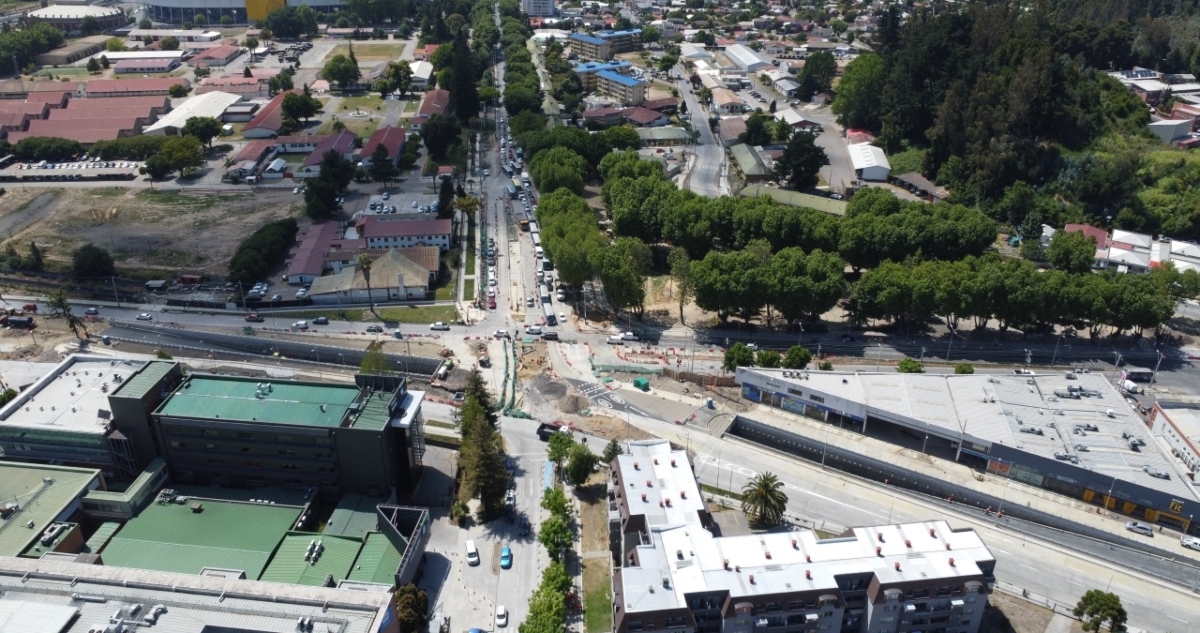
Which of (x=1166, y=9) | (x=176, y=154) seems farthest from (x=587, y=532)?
(x=1166, y=9)

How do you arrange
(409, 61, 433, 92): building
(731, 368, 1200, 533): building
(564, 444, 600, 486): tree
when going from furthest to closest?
(409, 61, 433, 92): building
(564, 444, 600, 486): tree
(731, 368, 1200, 533): building

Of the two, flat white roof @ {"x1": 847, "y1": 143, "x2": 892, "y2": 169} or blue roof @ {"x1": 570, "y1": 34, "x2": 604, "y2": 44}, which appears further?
blue roof @ {"x1": 570, "y1": 34, "x2": 604, "y2": 44}

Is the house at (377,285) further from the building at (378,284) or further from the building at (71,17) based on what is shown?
the building at (71,17)

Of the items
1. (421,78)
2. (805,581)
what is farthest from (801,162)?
(421,78)

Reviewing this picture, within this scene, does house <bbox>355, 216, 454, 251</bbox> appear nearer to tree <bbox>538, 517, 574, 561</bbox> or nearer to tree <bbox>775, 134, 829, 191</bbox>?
tree <bbox>775, 134, 829, 191</bbox>

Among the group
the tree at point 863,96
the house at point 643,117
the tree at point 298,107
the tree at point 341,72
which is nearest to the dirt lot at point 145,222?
the tree at point 298,107

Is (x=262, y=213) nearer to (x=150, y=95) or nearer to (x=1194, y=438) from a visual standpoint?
(x=150, y=95)

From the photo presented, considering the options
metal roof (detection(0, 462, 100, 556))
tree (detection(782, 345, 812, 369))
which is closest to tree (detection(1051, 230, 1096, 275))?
tree (detection(782, 345, 812, 369))
